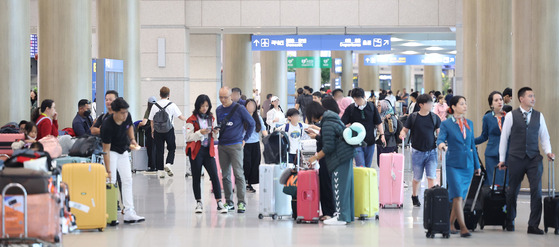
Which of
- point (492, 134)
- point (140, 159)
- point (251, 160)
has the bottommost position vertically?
point (140, 159)

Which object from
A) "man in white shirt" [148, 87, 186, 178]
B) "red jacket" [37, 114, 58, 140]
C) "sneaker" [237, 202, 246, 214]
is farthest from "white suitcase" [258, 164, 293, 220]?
"man in white shirt" [148, 87, 186, 178]

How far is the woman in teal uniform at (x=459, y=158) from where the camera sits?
10.5m

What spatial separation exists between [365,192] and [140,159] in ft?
29.6

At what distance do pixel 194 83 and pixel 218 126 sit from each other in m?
18.0

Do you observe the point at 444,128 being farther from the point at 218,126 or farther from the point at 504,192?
the point at 218,126

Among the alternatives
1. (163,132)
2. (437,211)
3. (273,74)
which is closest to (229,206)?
(437,211)

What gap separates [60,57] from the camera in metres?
18.4

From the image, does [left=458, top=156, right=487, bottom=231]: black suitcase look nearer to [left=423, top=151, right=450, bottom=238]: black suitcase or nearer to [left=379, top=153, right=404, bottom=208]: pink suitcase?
[left=423, top=151, right=450, bottom=238]: black suitcase

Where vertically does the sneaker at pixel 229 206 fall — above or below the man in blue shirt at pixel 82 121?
below

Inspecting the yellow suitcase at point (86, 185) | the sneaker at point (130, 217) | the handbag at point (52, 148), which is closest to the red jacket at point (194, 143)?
the sneaker at point (130, 217)

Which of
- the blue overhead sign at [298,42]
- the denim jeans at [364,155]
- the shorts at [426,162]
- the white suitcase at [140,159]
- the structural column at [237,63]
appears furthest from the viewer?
the structural column at [237,63]

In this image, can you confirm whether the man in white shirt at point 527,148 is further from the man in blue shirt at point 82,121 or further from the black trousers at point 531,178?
the man in blue shirt at point 82,121

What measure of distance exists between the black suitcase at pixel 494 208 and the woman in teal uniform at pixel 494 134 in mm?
477

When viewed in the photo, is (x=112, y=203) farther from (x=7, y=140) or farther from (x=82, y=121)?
(x=82, y=121)
